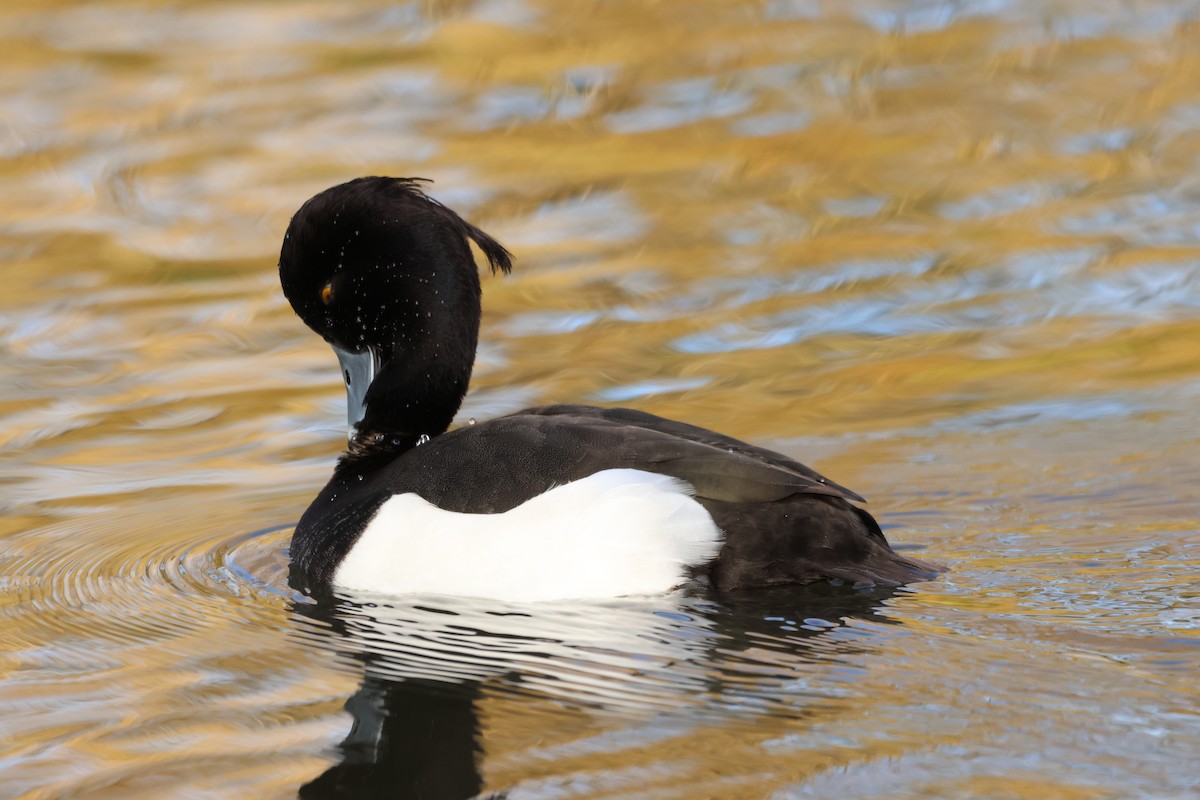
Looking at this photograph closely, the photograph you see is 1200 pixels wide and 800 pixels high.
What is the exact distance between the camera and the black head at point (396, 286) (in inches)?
206

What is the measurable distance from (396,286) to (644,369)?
2.63 metres

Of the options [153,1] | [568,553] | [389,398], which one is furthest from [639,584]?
[153,1]

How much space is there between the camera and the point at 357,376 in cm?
552

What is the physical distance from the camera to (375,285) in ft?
17.3

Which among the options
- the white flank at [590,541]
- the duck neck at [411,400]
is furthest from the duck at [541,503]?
the duck neck at [411,400]

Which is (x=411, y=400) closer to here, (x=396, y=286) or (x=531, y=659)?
(x=396, y=286)

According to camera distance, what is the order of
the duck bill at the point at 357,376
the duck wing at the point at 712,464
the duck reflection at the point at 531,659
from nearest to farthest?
the duck reflection at the point at 531,659
the duck wing at the point at 712,464
the duck bill at the point at 357,376

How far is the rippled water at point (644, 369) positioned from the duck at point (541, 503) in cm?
10

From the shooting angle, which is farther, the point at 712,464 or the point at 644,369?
the point at 644,369

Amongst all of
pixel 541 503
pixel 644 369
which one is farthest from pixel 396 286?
pixel 644 369

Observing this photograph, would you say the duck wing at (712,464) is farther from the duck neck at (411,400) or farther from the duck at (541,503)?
the duck neck at (411,400)

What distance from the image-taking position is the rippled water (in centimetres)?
401

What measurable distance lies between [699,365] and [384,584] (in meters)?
3.12

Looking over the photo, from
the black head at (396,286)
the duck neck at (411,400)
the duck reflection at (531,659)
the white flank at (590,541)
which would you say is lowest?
the duck reflection at (531,659)
